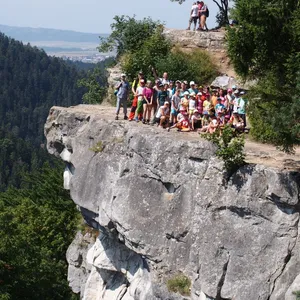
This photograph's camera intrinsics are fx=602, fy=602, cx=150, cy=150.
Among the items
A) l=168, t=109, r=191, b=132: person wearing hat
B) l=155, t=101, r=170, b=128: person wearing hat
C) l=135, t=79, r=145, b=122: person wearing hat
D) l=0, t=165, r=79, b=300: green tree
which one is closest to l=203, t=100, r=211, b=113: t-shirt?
l=168, t=109, r=191, b=132: person wearing hat

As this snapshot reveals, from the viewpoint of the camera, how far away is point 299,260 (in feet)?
52.1

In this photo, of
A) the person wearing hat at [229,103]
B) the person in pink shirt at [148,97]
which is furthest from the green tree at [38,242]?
the person wearing hat at [229,103]

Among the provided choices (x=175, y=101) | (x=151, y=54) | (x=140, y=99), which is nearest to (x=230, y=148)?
(x=175, y=101)

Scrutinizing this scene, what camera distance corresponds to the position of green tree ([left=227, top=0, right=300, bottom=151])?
614 inches

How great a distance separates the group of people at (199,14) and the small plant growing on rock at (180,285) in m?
14.6

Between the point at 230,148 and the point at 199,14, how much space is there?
44.9 ft

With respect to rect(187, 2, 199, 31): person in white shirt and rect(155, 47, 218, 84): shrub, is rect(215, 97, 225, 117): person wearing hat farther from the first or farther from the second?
rect(187, 2, 199, 31): person in white shirt

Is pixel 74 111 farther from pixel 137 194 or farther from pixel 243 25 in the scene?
pixel 243 25

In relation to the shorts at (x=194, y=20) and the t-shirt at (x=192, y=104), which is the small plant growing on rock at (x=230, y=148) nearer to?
the t-shirt at (x=192, y=104)

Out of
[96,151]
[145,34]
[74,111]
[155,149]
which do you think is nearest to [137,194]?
[155,149]

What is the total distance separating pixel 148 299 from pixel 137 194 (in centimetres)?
332

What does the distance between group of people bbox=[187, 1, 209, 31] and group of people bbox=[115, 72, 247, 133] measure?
8.43 metres

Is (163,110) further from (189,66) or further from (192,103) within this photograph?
(189,66)

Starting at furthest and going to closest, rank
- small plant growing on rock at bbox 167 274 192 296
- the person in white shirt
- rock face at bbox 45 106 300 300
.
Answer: the person in white shirt < small plant growing on rock at bbox 167 274 192 296 < rock face at bbox 45 106 300 300
